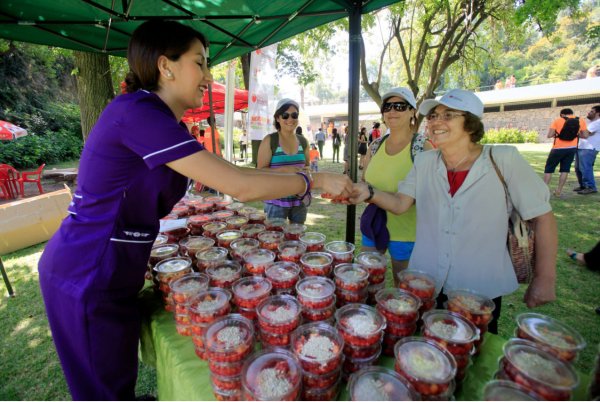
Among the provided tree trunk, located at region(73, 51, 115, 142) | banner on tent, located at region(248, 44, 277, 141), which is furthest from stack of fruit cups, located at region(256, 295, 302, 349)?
tree trunk, located at region(73, 51, 115, 142)

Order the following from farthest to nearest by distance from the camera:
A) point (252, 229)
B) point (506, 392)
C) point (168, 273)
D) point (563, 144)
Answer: point (563, 144) → point (252, 229) → point (168, 273) → point (506, 392)

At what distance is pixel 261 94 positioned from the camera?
5324mm

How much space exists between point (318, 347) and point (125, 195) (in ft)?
3.46

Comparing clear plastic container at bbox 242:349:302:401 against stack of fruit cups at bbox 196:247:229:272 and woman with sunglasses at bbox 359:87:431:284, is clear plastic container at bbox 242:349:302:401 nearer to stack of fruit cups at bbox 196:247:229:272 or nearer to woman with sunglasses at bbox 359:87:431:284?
stack of fruit cups at bbox 196:247:229:272

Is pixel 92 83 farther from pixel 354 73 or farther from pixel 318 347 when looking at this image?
pixel 318 347

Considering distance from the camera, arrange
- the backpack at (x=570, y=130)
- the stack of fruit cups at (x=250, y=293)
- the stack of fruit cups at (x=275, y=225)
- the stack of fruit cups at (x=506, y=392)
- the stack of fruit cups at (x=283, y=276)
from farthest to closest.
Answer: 1. the backpack at (x=570, y=130)
2. the stack of fruit cups at (x=275, y=225)
3. the stack of fruit cups at (x=283, y=276)
4. the stack of fruit cups at (x=250, y=293)
5. the stack of fruit cups at (x=506, y=392)

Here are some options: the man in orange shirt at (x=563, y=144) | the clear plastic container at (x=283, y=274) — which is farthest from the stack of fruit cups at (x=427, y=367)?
the man in orange shirt at (x=563, y=144)

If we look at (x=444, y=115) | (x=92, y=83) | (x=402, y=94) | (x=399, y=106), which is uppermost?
(x=92, y=83)

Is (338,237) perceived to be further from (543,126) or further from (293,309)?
(543,126)

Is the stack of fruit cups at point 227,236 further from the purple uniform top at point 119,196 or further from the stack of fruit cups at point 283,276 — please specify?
the purple uniform top at point 119,196

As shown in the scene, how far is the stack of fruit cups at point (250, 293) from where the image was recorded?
1449 millimetres

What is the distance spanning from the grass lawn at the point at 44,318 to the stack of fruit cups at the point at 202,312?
5.64 ft

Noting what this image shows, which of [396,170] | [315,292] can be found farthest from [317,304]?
[396,170]

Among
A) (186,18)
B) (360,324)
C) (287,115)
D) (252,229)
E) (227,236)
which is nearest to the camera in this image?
(360,324)
